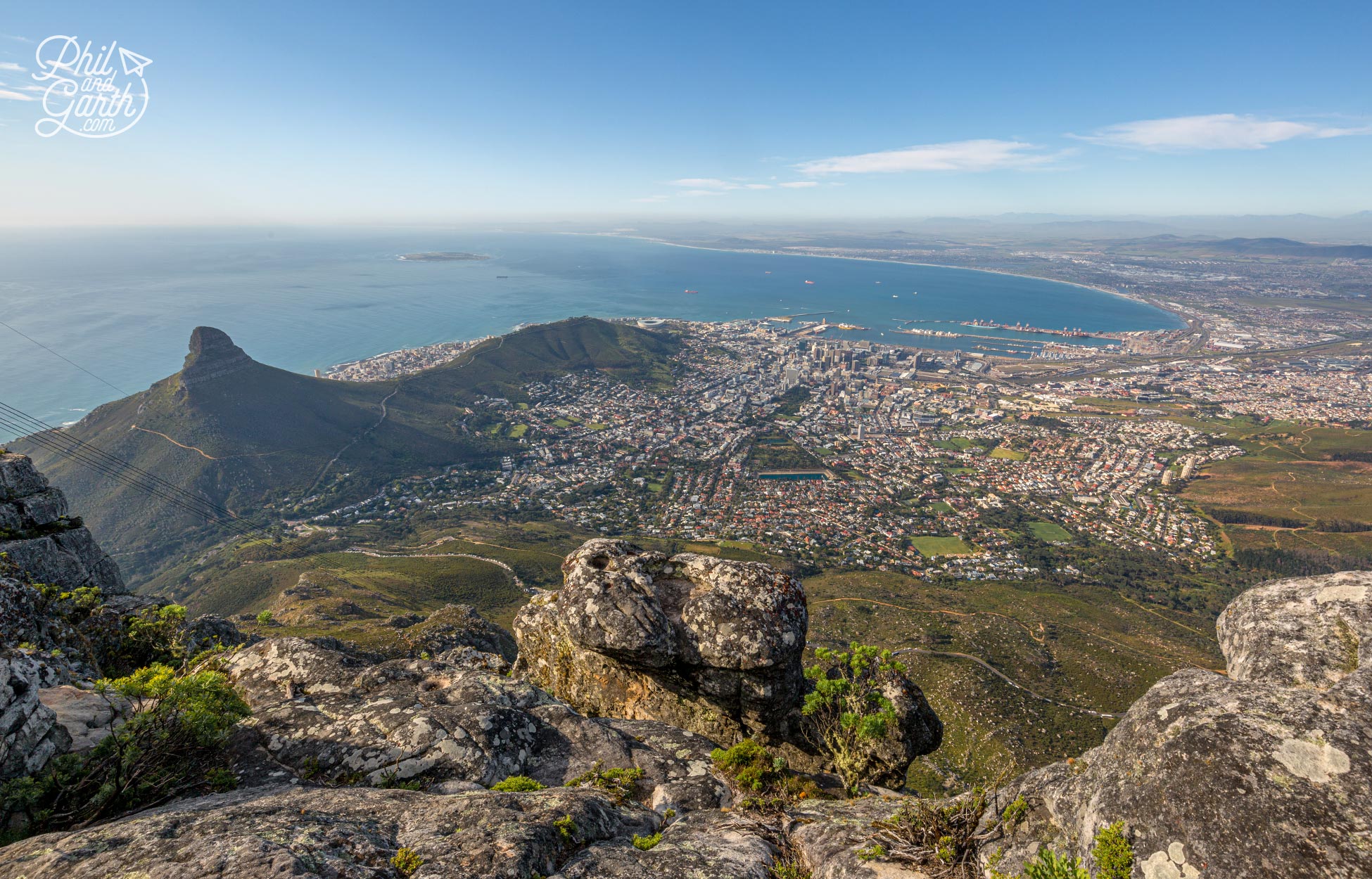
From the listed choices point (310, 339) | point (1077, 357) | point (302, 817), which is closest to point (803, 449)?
point (302, 817)

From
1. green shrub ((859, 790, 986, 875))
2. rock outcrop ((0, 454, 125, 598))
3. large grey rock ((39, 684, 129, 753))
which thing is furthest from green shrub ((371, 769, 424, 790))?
rock outcrop ((0, 454, 125, 598))

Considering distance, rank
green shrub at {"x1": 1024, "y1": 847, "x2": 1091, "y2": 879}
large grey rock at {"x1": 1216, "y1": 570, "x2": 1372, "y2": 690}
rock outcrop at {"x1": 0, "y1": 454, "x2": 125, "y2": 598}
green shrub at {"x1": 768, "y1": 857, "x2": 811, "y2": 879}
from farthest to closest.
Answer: rock outcrop at {"x1": 0, "y1": 454, "x2": 125, "y2": 598}, green shrub at {"x1": 768, "y1": 857, "x2": 811, "y2": 879}, large grey rock at {"x1": 1216, "y1": 570, "x2": 1372, "y2": 690}, green shrub at {"x1": 1024, "y1": 847, "x2": 1091, "y2": 879}

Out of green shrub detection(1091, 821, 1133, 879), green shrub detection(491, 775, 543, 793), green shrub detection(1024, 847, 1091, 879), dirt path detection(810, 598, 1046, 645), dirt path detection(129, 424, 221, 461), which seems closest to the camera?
green shrub detection(1091, 821, 1133, 879)

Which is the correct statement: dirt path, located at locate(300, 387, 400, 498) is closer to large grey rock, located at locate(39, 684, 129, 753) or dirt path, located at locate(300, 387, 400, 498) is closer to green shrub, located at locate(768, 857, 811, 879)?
large grey rock, located at locate(39, 684, 129, 753)

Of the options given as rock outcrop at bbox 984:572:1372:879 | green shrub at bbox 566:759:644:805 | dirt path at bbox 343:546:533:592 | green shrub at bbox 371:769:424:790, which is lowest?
dirt path at bbox 343:546:533:592

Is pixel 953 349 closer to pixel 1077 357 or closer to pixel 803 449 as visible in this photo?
pixel 1077 357

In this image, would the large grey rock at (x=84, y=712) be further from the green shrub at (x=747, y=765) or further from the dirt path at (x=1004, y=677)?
the dirt path at (x=1004, y=677)

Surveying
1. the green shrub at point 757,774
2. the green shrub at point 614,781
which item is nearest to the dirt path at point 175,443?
the green shrub at point 614,781
